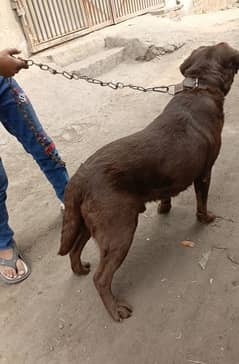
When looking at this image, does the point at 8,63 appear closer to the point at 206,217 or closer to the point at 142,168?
the point at 142,168

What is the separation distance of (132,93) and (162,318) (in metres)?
3.94

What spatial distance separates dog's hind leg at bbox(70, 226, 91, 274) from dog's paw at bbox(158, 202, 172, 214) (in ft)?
2.37

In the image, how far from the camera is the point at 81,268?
238cm

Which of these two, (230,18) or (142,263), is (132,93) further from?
(230,18)

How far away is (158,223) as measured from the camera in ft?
8.98

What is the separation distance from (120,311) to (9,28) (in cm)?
547

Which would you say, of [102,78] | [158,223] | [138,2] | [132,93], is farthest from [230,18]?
[158,223]

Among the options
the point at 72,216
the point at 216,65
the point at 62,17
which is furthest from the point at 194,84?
the point at 62,17

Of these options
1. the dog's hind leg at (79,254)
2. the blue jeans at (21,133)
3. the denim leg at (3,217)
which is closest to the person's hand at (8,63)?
the blue jeans at (21,133)

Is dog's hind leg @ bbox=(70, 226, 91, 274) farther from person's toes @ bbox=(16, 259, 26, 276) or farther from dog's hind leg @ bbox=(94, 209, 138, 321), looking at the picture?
person's toes @ bbox=(16, 259, 26, 276)

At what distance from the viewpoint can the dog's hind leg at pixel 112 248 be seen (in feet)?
6.46

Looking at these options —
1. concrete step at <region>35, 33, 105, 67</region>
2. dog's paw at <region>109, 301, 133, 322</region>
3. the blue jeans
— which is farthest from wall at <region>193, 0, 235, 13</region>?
dog's paw at <region>109, 301, 133, 322</region>

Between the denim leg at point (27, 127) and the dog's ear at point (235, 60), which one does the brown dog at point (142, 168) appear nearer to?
the dog's ear at point (235, 60)

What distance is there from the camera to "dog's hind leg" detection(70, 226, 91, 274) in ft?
7.31
